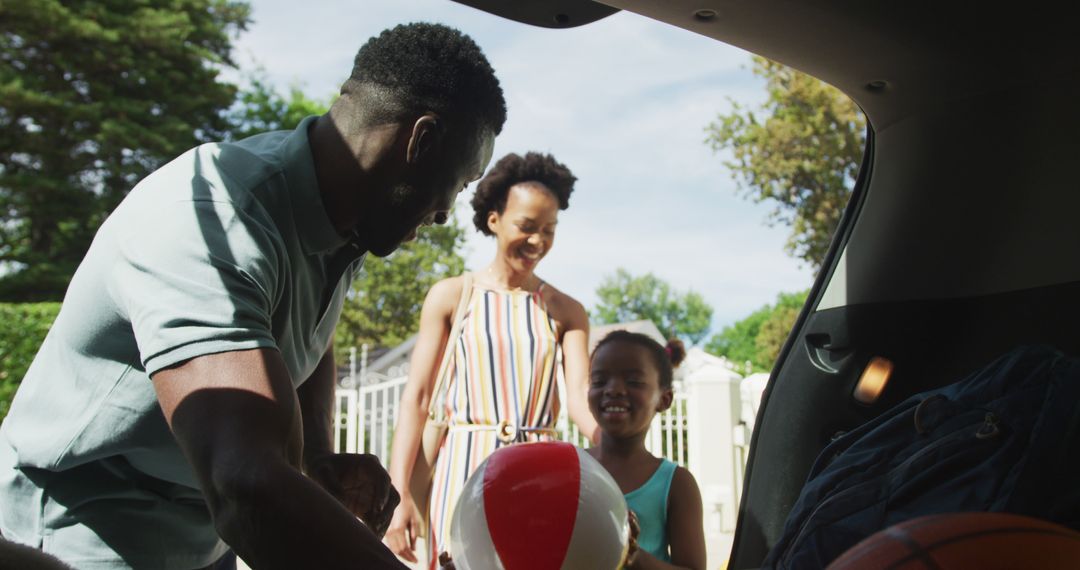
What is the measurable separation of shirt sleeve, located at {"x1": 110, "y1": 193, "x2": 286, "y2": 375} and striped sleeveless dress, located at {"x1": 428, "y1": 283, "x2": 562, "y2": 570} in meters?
2.15

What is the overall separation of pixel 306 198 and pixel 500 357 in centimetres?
202

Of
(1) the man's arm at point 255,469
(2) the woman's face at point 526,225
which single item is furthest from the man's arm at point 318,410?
(2) the woman's face at point 526,225

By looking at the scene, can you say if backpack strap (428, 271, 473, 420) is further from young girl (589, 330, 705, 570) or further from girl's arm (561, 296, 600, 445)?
young girl (589, 330, 705, 570)

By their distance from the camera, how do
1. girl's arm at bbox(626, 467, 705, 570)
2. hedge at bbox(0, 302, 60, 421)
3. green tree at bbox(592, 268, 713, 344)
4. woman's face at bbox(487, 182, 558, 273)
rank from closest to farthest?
girl's arm at bbox(626, 467, 705, 570), woman's face at bbox(487, 182, 558, 273), hedge at bbox(0, 302, 60, 421), green tree at bbox(592, 268, 713, 344)

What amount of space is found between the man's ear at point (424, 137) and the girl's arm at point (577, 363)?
221 cm

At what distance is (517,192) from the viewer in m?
4.16

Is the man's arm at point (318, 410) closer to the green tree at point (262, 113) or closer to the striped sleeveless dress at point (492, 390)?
the striped sleeveless dress at point (492, 390)

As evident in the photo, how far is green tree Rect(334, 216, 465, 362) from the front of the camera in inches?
998

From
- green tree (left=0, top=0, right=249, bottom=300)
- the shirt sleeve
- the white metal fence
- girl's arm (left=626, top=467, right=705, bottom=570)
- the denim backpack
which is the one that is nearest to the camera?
the shirt sleeve

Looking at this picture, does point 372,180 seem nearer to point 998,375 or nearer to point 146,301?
point 146,301

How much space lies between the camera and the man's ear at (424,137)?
182cm

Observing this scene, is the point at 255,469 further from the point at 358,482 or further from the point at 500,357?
the point at 500,357

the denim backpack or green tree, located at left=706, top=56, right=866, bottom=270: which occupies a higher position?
green tree, located at left=706, top=56, right=866, bottom=270

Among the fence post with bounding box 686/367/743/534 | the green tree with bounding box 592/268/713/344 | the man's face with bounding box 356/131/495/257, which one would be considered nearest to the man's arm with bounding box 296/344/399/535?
the man's face with bounding box 356/131/495/257
